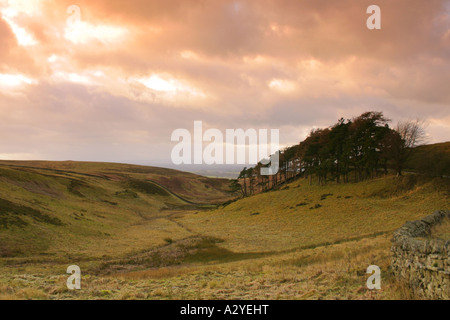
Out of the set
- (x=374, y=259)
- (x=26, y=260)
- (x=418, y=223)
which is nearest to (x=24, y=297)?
(x=26, y=260)

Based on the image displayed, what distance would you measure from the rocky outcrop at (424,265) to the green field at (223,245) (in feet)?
2.39

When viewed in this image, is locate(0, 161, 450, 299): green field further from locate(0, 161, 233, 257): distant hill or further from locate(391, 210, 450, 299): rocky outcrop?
locate(391, 210, 450, 299): rocky outcrop

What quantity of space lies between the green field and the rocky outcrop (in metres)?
0.73

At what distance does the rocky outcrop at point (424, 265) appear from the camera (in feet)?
30.1

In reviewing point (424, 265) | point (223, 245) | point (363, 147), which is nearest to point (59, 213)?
point (223, 245)

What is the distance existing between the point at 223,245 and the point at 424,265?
2655cm

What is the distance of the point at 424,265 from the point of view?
10242mm

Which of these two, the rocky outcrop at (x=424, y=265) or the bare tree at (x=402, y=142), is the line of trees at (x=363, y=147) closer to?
the bare tree at (x=402, y=142)

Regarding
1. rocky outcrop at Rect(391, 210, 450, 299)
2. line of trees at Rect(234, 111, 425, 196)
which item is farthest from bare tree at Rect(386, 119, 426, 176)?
rocky outcrop at Rect(391, 210, 450, 299)

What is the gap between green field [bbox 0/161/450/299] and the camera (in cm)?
1284

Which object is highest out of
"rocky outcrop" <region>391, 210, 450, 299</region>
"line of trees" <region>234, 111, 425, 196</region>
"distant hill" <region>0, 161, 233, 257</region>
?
"line of trees" <region>234, 111, 425, 196</region>

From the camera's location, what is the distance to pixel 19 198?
4503 centimetres

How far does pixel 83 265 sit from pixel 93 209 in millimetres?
39983
